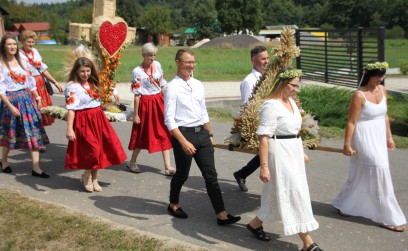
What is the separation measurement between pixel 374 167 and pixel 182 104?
81.5 inches

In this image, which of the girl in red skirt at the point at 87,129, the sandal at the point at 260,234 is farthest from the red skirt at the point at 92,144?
the sandal at the point at 260,234

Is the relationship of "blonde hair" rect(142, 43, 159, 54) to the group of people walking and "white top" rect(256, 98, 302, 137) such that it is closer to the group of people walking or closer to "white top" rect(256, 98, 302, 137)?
the group of people walking

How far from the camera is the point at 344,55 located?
1706 centimetres

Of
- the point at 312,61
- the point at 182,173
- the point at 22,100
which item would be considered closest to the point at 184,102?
the point at 182,173

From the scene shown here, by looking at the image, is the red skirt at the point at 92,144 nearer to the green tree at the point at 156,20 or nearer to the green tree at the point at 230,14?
Answer: the green tree at the point at 230,14

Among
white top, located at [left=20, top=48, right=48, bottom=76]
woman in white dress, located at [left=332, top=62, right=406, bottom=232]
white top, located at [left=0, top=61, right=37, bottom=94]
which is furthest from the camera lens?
white top, located at [left=20, top=48, right=48, bottom=76]

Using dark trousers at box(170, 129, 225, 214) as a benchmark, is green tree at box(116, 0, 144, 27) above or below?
above

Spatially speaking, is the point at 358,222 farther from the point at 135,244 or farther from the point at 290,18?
the point at 290,18

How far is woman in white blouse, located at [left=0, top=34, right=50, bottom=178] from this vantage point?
7.54 metres

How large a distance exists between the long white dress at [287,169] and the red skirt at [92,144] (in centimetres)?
263

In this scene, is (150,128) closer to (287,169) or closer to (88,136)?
(88,136)

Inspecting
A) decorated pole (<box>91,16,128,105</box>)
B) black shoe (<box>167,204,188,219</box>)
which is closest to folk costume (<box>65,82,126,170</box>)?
black shoe (<box>167,204,188,219</box>)

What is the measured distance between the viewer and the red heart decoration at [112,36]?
1045cm

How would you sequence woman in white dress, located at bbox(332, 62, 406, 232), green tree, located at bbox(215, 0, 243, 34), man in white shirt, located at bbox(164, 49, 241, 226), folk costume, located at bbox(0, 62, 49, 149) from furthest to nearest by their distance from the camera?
green tree, located at bbox(215, 0, 243, 34) < folk costume, located at bbox(0, 62, 49, 149) < woman in white dress, located at bbox(332, 62, 406, 232) < man in white shirt, located at bbox(164, 49, 241, 226)
